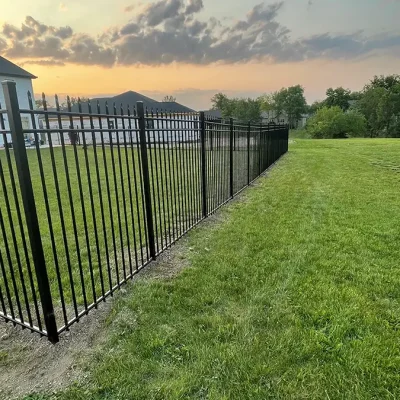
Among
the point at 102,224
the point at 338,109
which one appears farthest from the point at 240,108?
the point at 102,224

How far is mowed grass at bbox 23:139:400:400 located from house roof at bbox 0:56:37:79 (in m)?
24.7

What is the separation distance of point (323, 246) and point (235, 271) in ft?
4.68

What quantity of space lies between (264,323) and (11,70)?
1081 inches

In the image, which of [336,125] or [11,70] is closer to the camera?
[11,70]

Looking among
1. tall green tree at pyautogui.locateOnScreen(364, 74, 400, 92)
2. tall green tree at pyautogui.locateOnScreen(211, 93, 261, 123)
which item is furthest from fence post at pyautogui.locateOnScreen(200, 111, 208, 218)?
tall green tree at pyautogui.locateOnScreen(364, 74, 400, 92)

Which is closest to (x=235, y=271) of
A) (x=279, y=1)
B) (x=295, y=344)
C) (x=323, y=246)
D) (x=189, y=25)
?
(x=295, y=344)

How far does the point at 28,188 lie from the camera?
1.82m

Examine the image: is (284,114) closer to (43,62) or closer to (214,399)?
(43,62)

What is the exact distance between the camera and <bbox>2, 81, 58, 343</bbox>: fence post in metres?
1.68

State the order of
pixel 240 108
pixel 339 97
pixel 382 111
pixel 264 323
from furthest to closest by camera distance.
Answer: pixel 339 97 < pixel 240 108 < pixel 382 111 < pixel 264 323

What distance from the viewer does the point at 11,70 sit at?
73.0 feet

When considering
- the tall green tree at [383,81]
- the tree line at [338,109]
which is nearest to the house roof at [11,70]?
the tree line at [338,109]

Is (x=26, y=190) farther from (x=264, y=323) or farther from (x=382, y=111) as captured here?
(x=382, y=111)

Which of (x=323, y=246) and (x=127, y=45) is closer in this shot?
(x=323, y=246)
